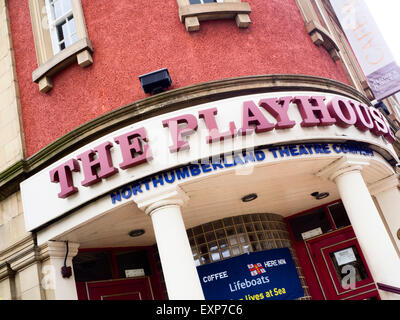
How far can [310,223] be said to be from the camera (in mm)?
10109

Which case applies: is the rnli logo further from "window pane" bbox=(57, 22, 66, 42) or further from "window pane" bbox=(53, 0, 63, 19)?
"window pane" bbox=(53, 0, 63, 19)

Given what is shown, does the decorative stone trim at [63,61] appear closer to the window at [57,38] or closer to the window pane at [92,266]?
the window at [57,38]

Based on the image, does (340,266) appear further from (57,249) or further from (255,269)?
(57,249)

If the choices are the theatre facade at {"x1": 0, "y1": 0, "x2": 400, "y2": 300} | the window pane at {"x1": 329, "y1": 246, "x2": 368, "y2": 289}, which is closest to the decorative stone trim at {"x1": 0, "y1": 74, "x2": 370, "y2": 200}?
the theatre facade at {"x1": 0, "y1": 0, "x2": 400, "y2": 300}

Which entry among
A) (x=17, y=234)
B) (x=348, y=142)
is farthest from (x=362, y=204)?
(x=17, y=234)

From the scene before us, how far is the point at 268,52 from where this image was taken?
7578 mm

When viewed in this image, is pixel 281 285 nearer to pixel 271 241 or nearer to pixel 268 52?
pixel 271 241

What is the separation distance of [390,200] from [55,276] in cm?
705

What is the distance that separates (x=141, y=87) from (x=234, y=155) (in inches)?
82.4

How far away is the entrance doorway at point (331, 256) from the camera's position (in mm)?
9570

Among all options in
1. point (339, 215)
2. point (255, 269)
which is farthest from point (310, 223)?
point (255, 269)

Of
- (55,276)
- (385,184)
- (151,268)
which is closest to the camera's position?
(55,276)

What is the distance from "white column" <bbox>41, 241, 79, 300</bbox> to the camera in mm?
6930
